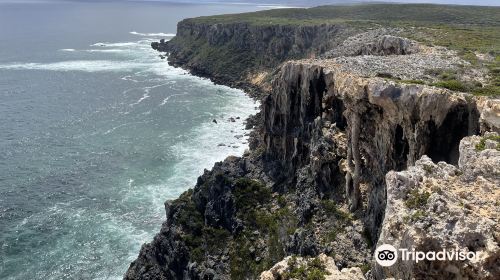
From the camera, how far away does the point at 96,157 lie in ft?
296

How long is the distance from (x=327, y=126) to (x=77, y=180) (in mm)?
47774

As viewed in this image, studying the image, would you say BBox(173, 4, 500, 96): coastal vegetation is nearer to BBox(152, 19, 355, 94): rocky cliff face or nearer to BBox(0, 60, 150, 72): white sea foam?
BBox(152, 19, 355, 94): rocky cliff face

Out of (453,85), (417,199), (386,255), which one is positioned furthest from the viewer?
(453,85)

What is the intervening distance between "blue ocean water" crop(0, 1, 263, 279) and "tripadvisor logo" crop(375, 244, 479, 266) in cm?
4456

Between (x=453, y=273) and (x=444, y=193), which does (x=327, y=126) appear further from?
(x=453, y=273)

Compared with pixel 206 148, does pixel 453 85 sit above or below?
above

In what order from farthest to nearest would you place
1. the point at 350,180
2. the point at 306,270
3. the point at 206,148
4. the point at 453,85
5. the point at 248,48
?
1. the point at 248,48
2. the point at 206,148
3. the point at 350,180
4. the point at 453,85
5. the point at 306,270

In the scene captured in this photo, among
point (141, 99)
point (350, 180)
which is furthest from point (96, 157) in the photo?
point (350, 180)

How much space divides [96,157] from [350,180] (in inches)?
2295

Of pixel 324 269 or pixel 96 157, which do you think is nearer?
pixel 324 269

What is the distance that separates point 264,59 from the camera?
521ft

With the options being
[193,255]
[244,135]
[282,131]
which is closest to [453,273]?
[193,255]

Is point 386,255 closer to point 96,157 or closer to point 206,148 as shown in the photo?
point 206,148

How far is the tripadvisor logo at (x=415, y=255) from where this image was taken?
18.1 m
